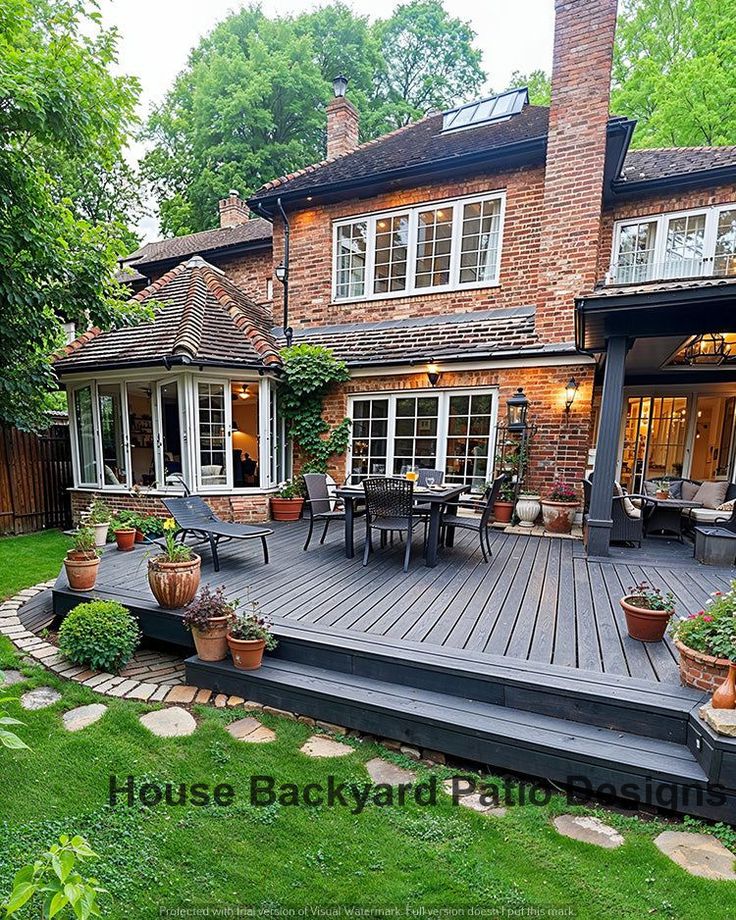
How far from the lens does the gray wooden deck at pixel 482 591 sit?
332 cm

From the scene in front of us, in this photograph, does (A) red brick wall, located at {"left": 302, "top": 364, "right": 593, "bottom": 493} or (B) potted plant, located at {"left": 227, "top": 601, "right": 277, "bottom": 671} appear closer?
(B) potted plant, located at {"left": 227, "top": 601, "right": 277, "bottom": 671}

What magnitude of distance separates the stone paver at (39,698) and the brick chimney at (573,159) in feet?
24.3

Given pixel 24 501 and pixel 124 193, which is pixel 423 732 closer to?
pixel 24 501

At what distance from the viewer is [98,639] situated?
12.2 ft

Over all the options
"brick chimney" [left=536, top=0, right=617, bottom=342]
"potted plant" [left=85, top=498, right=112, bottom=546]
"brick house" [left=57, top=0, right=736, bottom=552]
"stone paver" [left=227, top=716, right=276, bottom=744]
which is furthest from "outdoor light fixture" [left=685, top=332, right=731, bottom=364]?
"potted plant" [left=85, top=498, right=112, bottom=546]

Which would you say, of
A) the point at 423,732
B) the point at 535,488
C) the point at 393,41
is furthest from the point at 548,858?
the point at 393,41

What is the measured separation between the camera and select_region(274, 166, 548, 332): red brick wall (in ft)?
24.7

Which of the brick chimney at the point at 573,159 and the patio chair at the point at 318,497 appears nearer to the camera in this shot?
the patio chair at the point at 318,497

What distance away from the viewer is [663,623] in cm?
331

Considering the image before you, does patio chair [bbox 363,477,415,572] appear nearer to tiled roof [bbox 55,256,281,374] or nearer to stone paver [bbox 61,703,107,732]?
stone paver [bbox 61,703,107,732]

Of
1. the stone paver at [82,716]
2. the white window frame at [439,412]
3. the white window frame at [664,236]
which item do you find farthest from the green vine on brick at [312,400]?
the stone paver at [82,716]

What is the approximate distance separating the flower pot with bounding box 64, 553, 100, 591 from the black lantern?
5849 mm

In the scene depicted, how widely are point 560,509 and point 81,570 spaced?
6.16 meters

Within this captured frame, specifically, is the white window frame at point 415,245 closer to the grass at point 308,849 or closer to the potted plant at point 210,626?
the potted plant at point 210,626
